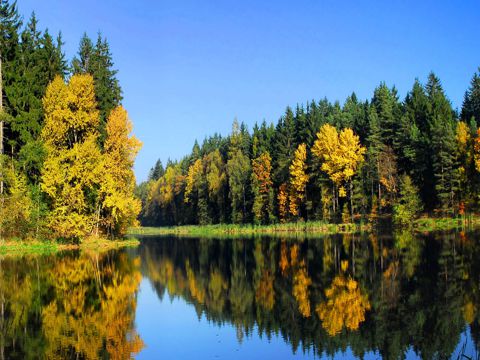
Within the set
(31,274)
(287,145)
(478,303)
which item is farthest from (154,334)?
(287,145)

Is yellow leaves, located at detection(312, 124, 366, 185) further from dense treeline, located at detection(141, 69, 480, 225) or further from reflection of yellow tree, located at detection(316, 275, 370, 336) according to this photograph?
reflection of yellow tree, located at detection(316, 275, 370, 336)

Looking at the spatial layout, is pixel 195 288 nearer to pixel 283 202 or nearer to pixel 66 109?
pixel 66 109

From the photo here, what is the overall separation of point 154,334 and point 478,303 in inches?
416

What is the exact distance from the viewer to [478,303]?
15656mm

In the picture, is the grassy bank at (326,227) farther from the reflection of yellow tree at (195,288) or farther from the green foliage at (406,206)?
the reflection of yellow tree at (195,288)

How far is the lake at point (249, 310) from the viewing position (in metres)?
12.1

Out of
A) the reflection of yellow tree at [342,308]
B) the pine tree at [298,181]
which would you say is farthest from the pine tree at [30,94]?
the pine tree at [298,181]

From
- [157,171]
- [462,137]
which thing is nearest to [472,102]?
[462,137]

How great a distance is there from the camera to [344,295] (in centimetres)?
1819

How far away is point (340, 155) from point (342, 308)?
2246 inches

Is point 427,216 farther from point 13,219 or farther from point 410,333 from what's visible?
point 410,333

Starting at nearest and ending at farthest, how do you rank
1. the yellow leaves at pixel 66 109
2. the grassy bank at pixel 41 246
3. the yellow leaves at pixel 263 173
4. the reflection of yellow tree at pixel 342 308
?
the reflection of yellow tree at pixel 342 308
the grassy bank at pixel 41 246
the yellow leaves at pixel 66 109
the yellow leaves at pixel 263 173

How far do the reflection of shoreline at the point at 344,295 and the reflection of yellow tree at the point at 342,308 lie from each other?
0.03 m

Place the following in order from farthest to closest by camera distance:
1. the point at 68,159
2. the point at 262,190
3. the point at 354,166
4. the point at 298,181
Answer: the point at 262,190
the point at 298,181
the point at 354,166
the point at 68,159
